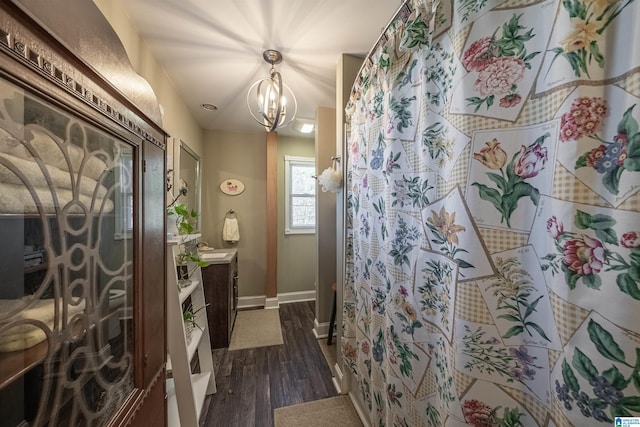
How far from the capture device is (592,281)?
1.45 ft

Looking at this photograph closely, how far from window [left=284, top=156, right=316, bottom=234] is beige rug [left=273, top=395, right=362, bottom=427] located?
84.4 inches

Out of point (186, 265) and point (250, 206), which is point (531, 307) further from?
point (250, 206)

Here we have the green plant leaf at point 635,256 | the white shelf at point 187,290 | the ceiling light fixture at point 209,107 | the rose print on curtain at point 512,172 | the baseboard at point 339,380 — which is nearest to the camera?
the green plant leaf at point 635,256

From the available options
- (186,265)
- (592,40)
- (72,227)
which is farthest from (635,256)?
(186,265)

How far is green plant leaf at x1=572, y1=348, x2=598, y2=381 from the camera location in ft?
1.43

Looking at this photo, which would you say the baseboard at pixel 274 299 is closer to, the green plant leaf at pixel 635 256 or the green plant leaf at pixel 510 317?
the green plant leaf at pixel 510 317

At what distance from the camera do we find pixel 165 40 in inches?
59.4

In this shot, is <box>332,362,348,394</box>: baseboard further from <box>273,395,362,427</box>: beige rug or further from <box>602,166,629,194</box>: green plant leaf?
<box>602,166,629,194</box>: green plant leaf

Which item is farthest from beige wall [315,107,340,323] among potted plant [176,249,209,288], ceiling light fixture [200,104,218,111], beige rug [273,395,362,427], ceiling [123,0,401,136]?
potted plant [176,249,209,288]

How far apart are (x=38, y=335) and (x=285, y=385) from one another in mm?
1781

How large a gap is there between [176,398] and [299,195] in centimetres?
264

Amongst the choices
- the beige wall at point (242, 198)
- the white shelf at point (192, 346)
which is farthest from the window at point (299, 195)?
the white shelf at point (192, 346)

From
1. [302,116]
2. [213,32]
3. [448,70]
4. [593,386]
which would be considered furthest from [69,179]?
[302,116]

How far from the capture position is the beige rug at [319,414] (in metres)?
1.48
